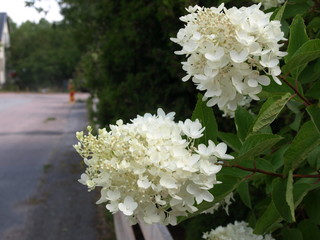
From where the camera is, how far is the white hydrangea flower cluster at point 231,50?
123cm

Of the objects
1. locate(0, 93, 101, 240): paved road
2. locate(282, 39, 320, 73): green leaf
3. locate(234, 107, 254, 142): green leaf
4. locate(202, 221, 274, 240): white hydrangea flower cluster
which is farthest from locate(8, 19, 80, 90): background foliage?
locate(282, 39, 320, 73): green leaf

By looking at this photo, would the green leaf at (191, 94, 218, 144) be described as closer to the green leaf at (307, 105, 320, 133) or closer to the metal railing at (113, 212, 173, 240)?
the green leaf at (307, 105, 320, 133)

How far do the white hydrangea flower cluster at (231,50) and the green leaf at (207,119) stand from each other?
157 millimetres

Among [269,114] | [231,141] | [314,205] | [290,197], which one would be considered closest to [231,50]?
[269,114]

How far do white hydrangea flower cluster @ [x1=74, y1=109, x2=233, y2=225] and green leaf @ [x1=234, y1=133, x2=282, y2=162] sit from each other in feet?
0.28

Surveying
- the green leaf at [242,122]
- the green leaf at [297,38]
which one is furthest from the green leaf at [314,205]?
the green leaf at [297,38]

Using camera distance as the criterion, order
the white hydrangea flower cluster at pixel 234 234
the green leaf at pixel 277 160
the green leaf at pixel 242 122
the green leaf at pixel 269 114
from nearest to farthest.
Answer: the green leaf at pixel 269 114 < the green leaf at pixel 242 122 < the green leaf at pixel 277 160 < the white hydrangea flower cluster at pixel 234 234

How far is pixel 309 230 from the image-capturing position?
194 centimetres

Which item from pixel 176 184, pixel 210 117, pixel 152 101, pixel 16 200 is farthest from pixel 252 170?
pixel 16 200

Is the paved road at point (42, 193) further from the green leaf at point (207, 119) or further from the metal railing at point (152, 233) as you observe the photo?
the green leaf at point (207, 119)

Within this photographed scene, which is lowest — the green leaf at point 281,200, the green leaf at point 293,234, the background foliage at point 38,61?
the background foliage at point 38,61

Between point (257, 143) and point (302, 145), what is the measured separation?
22 centimetres

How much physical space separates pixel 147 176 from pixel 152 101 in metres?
3.83

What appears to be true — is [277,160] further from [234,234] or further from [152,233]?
[152,233]
